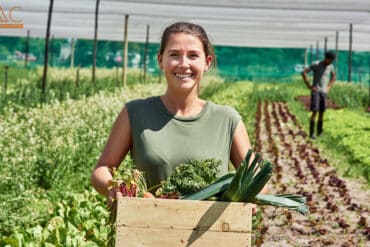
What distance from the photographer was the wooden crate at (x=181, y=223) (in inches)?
73.4

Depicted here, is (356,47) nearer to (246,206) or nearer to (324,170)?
(324,170)

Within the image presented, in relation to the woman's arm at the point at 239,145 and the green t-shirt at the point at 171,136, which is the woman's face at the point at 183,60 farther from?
the woman's arm at the point at 239,145

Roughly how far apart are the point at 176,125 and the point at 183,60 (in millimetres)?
230

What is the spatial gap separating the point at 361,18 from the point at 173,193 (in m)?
14.9

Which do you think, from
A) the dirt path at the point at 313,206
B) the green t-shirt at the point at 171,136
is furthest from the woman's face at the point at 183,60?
the dirt path at the point at 313,206

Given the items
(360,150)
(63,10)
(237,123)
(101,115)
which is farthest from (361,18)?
(237,123)

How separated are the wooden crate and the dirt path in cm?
322

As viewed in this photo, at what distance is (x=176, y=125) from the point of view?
7.46 feet

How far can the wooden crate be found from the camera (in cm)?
186

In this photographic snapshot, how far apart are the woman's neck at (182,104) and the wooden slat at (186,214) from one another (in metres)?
0.50

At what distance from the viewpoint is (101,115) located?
7.09m

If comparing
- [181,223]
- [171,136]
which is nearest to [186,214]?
[181,223]

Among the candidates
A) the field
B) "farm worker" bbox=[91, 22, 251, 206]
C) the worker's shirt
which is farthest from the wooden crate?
the worker's shirt

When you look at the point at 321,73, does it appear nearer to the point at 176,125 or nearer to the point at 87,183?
the point at 87,183
